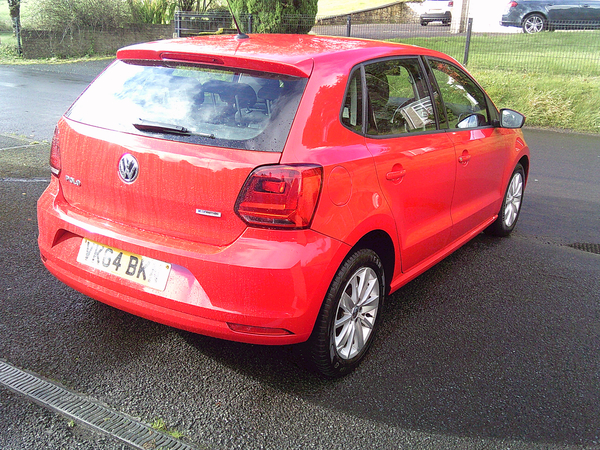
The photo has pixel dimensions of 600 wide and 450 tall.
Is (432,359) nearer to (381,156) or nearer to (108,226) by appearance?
(381,156)

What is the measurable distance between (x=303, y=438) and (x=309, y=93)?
5.20ft

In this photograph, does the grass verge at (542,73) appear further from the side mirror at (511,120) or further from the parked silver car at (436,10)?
Result: the parked silver car at (436,10)

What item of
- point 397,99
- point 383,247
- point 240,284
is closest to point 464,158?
point 397,99

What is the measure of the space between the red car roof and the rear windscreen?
49 mm

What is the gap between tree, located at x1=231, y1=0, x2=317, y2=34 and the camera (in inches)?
728

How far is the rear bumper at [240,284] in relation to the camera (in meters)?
2.72

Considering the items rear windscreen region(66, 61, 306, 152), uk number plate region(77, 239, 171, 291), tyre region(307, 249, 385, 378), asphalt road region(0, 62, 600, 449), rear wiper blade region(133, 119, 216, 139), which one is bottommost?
asphalt road region(0, 62, 600, 449)

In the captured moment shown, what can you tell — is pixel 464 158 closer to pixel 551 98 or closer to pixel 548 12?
pixel 551 98

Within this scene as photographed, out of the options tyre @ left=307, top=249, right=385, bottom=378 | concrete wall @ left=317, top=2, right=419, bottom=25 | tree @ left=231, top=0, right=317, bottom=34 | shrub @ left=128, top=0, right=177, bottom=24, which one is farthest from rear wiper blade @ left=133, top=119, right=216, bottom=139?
concrete wall @ left=317, top=2, right=419, bottom=25

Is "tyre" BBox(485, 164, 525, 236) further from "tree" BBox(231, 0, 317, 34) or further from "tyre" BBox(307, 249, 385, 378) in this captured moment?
"tree" BBox(231, 0, 317, 34)

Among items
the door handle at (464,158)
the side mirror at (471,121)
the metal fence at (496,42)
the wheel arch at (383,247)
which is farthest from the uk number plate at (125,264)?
the metal fence at (496,42)

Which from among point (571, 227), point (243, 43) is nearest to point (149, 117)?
point (243, 43)

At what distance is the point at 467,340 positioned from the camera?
12.2 ft

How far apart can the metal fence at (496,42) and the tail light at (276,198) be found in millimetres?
12838
